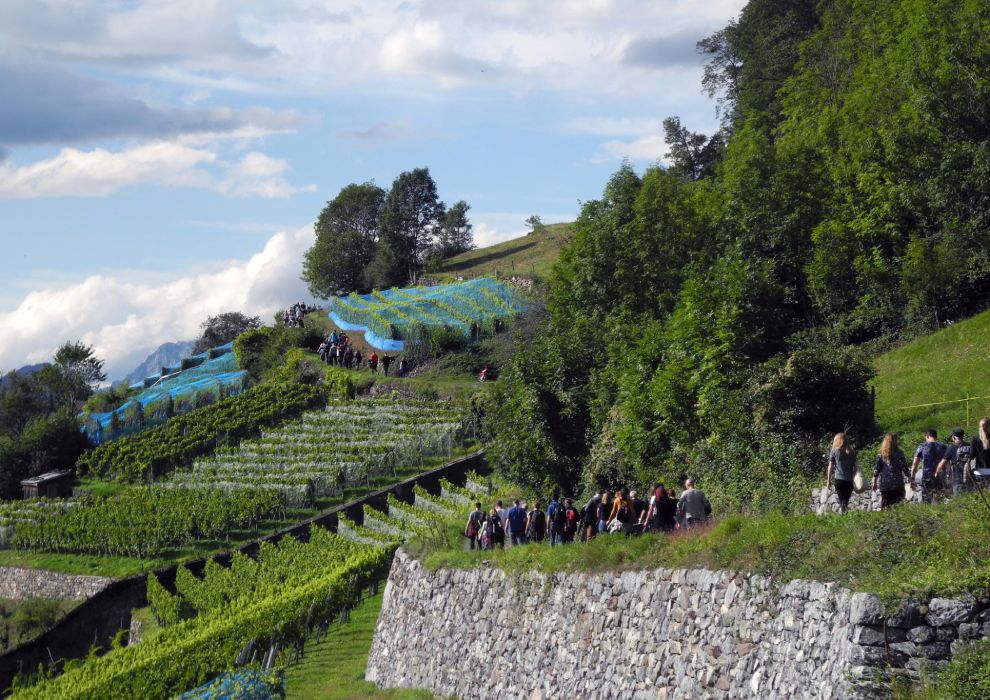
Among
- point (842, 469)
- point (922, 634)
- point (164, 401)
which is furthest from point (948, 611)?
point (164, 401)

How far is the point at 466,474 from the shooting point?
151ft

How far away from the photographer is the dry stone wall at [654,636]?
40.9ft

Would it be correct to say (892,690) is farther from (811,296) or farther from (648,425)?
(811,296)

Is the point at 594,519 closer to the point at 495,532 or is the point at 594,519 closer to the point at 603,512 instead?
the point at 603,512

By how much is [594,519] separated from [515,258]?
69605 mm

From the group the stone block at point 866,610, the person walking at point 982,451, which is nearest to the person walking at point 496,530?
the person walking at point 982,451

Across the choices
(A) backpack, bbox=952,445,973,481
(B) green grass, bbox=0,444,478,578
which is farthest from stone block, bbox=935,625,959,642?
(B) green grass, bbox=0,444,478,578

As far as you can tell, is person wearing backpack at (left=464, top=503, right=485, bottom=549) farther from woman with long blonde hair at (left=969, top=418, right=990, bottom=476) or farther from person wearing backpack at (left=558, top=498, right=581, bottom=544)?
woman with long blonde hair at (left=969, top=418, right=990, bottom=476)

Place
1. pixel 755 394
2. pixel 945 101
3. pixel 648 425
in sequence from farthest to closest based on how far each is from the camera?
pixel 945 101 < pixel 648 425 < pixel 755 394

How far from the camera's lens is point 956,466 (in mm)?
15641

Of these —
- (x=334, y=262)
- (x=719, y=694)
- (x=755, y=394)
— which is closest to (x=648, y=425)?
(x=755, y=394)

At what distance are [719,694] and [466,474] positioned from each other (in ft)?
101

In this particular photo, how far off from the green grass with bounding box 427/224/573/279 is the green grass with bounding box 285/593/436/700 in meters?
44.0

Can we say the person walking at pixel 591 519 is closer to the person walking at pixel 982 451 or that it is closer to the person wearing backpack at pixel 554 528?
the person wearing backpack at pixel 554 528
